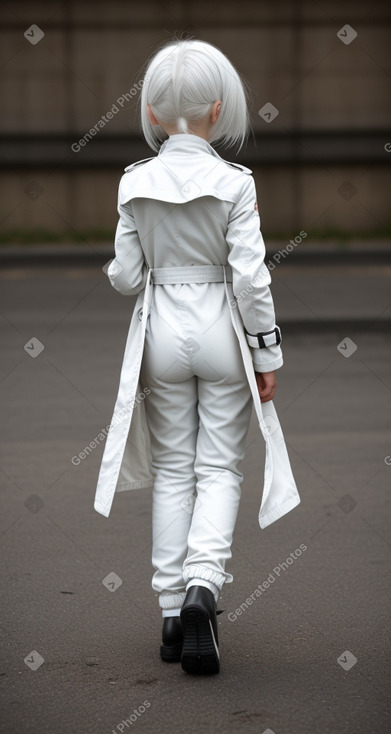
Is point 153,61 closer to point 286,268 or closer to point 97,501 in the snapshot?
point 97,501

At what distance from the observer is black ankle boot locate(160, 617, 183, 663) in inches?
139

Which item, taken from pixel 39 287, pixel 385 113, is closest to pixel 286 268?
pixel 39 287

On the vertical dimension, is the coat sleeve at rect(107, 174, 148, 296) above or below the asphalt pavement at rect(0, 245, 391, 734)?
above

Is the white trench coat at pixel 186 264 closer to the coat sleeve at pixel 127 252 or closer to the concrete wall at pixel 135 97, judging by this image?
the coat sleeve at pixel 127 252

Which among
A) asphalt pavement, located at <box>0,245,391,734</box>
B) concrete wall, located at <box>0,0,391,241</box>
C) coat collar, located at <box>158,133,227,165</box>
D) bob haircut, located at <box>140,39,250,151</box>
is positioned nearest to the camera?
asphalt pavement, located at <box>0,245,391,734</box>

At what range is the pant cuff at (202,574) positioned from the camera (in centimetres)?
340

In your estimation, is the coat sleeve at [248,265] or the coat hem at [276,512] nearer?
the coat sleeve at [248,265]

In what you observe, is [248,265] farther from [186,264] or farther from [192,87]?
[192,87]

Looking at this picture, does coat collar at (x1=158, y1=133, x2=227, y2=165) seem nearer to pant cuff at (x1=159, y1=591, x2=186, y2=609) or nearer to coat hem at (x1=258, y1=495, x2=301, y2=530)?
coat hem at (x1=258, y1=495, x2=301, y2=530)

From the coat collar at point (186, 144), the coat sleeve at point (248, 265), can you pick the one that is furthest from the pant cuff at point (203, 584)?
the coat collar at point (186, 144)

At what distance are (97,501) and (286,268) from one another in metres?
12.8

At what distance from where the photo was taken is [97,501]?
358cm

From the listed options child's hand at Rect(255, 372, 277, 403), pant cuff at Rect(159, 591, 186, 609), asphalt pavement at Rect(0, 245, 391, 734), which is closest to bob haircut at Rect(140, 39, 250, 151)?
child's hand at Rect(255, 372, 277, 403)

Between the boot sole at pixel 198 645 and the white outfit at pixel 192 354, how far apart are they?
137 millimetres
